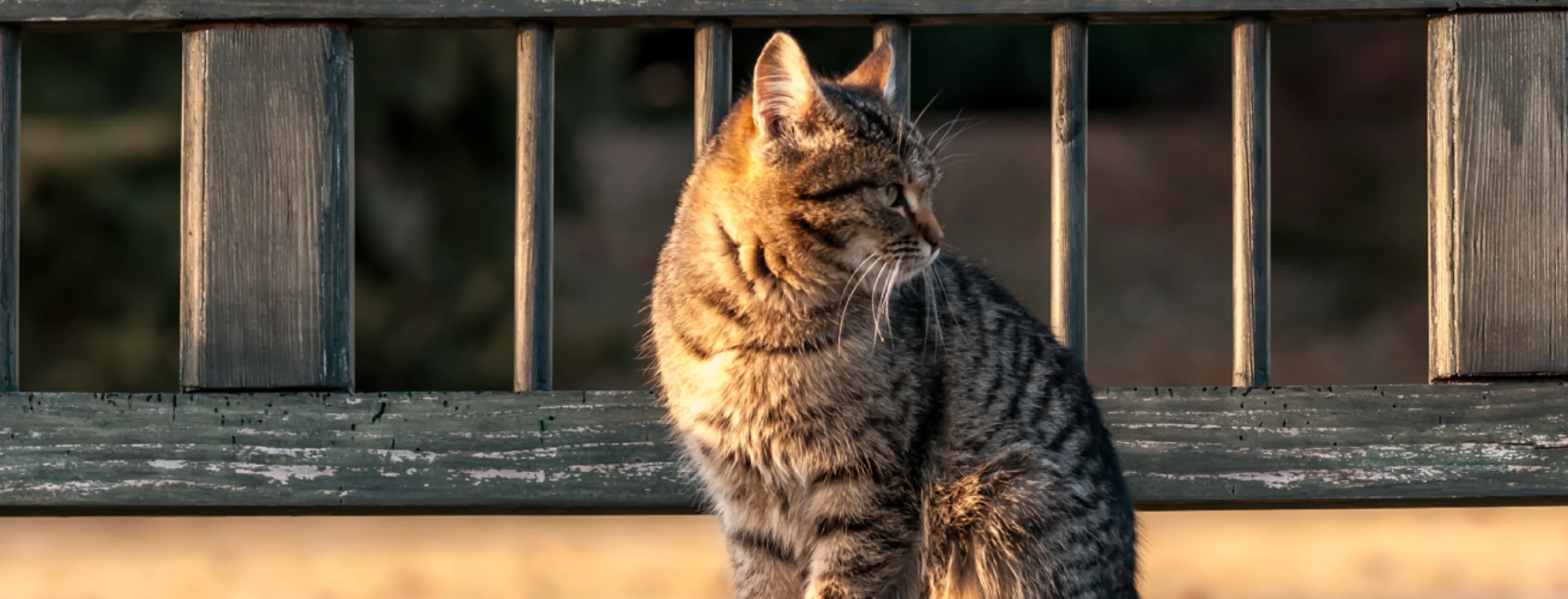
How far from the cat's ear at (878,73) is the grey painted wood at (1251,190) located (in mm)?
647

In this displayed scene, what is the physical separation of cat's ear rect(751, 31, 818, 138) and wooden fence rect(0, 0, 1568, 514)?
0.36m

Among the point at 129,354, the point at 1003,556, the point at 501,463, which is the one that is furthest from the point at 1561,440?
the point at 129,354

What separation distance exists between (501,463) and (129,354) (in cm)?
302

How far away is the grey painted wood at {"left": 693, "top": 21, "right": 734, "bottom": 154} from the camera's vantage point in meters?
2.83

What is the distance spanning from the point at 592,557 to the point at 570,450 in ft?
1.42

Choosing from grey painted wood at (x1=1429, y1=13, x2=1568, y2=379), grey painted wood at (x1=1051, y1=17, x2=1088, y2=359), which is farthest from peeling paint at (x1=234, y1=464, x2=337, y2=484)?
grey painted wood at (x1=1429, y1=13, x2=1568, y2=379)

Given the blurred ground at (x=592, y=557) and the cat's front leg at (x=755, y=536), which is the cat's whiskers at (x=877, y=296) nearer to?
the cat's front leg at (x=755, y=536)

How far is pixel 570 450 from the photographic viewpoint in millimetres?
2807

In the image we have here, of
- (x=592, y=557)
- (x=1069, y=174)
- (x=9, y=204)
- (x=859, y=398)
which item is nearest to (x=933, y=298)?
(x=859, y=398)

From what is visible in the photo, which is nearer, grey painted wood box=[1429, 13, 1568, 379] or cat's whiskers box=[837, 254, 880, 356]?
cat's whiskers box=[837, 254, 880, 356]

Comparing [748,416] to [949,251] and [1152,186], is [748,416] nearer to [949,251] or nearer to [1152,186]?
[949,251]

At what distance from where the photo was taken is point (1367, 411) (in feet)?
9.07

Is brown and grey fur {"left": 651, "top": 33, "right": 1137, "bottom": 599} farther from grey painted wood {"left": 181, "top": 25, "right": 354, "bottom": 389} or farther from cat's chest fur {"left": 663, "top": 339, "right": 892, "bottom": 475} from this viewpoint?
grey painted wood {"left": 181, "top": 25, "right": 354, "bottom": 389}

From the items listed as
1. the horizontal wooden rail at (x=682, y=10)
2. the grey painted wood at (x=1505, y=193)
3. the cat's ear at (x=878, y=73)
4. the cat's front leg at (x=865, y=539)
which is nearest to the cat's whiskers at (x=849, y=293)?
the cat's front leg at (x=865, y=539)
